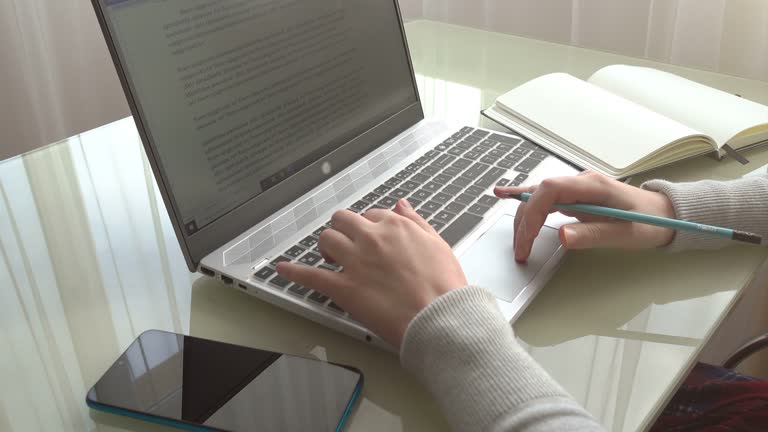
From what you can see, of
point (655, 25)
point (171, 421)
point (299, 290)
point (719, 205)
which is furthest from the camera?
point (655, 25)

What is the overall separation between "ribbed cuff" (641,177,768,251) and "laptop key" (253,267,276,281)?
37 centimetres

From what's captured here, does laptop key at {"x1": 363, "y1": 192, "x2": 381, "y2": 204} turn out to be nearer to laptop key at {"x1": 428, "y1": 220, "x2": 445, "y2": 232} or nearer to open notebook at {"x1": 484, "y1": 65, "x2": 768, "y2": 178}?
laptop key at {"x1": 428, "y1": 220, "x2": 445, "y2": 232}

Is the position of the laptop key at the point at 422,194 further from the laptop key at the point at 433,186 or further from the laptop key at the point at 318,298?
the laptop key at the point at 318,298

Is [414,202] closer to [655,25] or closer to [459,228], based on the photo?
[459,228]

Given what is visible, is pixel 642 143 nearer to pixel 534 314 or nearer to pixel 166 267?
pixel 534 314

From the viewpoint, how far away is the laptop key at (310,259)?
23.7 inches

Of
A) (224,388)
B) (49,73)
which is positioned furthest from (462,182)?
(49,73)

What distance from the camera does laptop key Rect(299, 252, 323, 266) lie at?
0.60m

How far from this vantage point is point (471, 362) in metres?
0.47

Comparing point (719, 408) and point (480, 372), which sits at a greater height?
point (480, 372)

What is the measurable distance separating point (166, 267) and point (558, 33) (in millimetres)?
1340

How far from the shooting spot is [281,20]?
0.70m

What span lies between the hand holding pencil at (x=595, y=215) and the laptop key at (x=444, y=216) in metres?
0.05

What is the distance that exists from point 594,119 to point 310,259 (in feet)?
1.50
